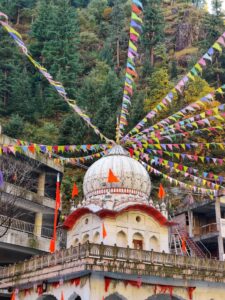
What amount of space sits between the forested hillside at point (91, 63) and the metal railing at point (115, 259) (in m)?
25.2

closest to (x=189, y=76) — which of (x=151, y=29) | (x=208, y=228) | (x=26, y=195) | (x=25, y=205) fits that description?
(x=26, y=195)

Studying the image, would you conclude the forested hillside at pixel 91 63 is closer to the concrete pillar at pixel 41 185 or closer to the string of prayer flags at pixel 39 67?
the concrete pillar at pixel 41 185

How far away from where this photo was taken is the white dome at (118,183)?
31.3m

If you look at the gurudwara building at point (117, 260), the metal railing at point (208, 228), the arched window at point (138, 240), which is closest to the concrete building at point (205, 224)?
the metal railing at point (208, 228)

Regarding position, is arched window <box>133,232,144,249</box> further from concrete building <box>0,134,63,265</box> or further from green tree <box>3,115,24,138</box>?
green tree <box>3,115,24,138</box>

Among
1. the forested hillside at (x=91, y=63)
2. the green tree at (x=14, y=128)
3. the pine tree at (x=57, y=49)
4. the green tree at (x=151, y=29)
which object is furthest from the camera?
the green tree at (x=151, y=29)

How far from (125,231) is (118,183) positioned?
11.4 ft

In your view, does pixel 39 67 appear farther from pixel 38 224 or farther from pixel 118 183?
pixel 38 224

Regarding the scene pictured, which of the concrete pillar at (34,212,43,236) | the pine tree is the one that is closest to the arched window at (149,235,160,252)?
the concrete pillar at (34,212,43,236)

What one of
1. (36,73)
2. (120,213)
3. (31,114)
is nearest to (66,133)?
(31,114)

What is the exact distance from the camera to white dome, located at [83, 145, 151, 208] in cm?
3131

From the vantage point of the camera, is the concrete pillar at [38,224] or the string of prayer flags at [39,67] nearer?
the string of prayer flags at [39,67]

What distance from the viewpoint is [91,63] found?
8069cm

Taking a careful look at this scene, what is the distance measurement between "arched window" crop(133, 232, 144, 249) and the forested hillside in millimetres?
23133
